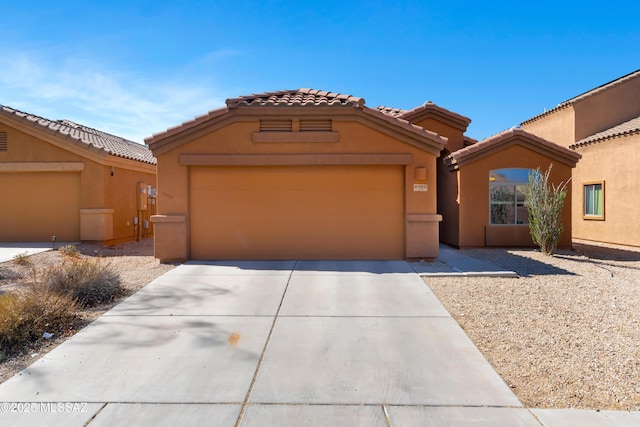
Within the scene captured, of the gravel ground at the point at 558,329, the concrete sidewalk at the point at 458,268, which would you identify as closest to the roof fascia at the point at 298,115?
the concrete sidewalk at the point at 458,268

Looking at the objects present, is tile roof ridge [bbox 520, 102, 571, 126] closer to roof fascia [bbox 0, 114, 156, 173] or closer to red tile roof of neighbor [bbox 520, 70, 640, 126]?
red tile roof of neighbor [bbox 520, 70, 640, 126]

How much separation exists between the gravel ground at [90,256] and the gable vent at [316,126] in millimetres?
4632

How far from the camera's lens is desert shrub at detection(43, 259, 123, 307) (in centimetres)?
660

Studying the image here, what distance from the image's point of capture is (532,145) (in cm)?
1313

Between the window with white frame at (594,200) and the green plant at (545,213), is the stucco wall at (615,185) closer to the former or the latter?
the window with white frame at (594,200)

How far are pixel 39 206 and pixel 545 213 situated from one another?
53.7 ft

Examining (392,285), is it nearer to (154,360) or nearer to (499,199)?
(154,360)

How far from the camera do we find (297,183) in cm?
1036

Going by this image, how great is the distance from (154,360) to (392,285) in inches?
181

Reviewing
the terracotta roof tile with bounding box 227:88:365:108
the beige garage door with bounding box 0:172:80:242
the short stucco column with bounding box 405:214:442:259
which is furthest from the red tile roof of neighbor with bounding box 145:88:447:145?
the beige garage door with bounding box 0:172:80:242

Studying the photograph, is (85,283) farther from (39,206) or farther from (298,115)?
(39,206)

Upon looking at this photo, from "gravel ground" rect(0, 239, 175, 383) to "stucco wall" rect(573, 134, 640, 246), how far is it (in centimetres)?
1547

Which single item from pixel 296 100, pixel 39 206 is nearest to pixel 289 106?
pixel 296 100

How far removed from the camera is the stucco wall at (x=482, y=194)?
13.1 meters
